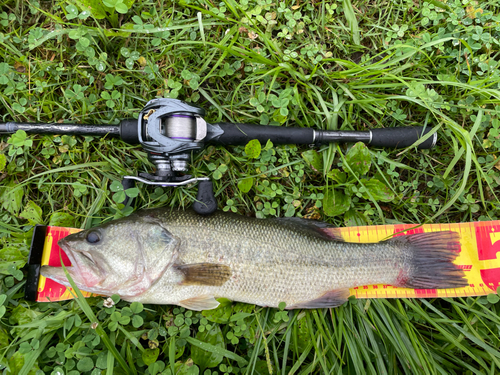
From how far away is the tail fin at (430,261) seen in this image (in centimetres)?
281

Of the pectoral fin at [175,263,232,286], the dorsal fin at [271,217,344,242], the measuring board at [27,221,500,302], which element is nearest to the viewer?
the pectoral fin at [175,263,232,286]

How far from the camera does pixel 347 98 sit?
3.13 metres

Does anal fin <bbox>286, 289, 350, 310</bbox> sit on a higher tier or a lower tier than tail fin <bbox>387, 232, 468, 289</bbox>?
lower

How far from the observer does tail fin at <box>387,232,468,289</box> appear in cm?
281

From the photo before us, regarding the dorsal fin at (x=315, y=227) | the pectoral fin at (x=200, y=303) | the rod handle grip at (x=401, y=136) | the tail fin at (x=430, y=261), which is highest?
the rod handle grip at (x=401, y=136)

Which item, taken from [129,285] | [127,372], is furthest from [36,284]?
[127,372]

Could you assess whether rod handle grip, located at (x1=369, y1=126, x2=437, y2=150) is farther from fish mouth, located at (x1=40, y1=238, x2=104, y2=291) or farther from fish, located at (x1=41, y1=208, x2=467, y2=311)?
fish mouth, located at (x1=40, y1=238, x2=104, y2=291)

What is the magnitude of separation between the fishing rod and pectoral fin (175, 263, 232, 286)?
0.48 meters

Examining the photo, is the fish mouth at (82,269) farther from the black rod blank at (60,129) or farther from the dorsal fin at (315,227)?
the dorsal fin at (315,227)

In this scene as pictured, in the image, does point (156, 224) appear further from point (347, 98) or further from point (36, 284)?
point (347, 98)

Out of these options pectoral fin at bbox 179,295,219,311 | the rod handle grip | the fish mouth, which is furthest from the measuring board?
pectoral fin at bbox 179,295,219,311

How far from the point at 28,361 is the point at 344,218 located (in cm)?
309

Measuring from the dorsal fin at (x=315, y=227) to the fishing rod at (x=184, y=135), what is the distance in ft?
2.48

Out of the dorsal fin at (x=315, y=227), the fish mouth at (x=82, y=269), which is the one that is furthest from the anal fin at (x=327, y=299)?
the fish mouth at (x=82, y=269)
